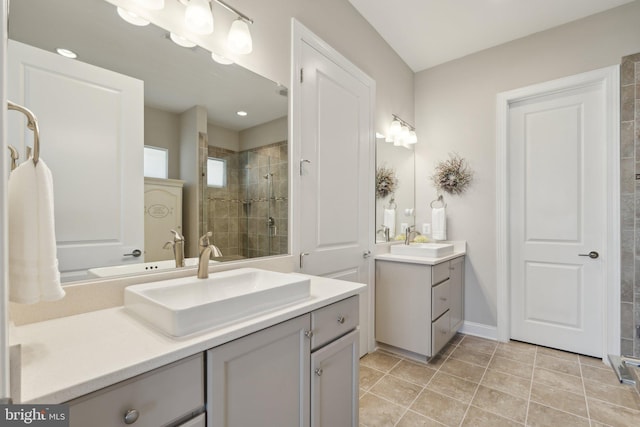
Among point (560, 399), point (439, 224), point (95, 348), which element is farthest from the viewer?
point (439, 224)

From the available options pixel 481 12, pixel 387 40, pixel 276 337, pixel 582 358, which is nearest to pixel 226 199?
pixel 276 337

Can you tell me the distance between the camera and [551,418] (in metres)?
1.72

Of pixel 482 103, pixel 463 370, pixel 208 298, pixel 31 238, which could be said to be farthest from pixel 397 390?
pixel 482 103

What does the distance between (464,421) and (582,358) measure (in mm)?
1561

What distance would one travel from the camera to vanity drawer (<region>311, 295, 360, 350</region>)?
1.17 m

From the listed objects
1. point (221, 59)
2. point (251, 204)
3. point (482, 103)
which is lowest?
point (251, 204)

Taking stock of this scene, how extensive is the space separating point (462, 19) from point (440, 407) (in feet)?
9.66

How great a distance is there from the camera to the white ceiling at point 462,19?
232cm

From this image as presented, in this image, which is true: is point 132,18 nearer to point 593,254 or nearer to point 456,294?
point 456,294

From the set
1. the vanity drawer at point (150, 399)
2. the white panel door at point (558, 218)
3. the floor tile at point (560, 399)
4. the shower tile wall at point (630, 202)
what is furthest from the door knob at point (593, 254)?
the vanity drawer at point (150, 399)

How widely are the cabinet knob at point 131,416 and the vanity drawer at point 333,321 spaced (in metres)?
0.61

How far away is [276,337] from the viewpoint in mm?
1003

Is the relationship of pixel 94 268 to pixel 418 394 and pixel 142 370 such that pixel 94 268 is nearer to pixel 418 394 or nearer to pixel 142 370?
pixel 142 370

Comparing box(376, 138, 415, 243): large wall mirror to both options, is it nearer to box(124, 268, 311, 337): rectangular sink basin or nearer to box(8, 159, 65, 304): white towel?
box(124, 268, 311, 337): rectangular sink basin
